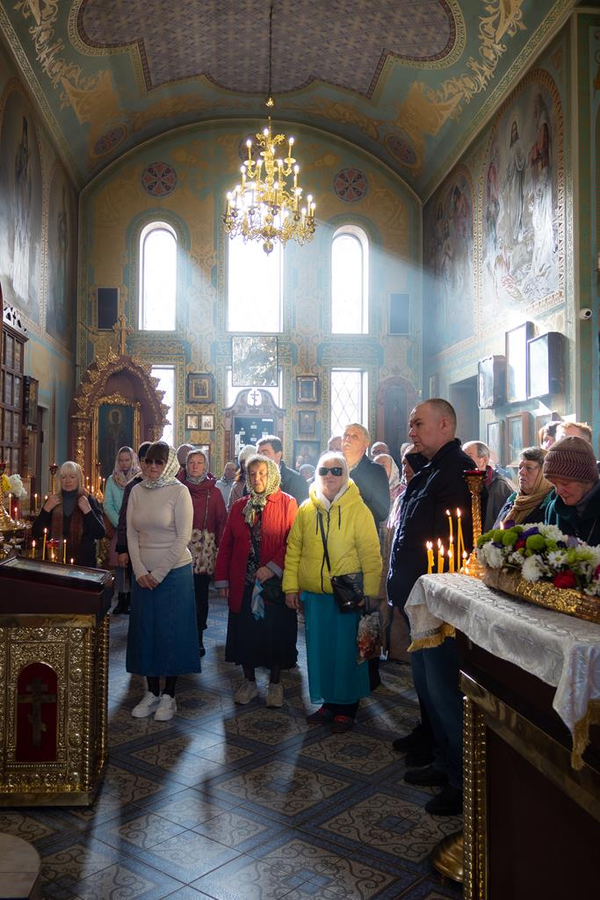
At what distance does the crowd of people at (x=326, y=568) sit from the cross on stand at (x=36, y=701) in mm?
1299

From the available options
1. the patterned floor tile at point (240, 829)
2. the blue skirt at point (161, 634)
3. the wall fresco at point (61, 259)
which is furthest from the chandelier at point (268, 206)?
the patterned floor tile at point (240, 829)

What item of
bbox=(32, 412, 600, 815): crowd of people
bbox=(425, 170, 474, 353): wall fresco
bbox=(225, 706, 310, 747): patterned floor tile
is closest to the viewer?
bbox=(32, 412, 600, 815): crowd of people

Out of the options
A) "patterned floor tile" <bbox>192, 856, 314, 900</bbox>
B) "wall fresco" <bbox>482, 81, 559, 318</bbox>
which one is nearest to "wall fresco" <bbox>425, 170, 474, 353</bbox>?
"wall fresco" <bbox>482, 81, 559, 318</bbox>

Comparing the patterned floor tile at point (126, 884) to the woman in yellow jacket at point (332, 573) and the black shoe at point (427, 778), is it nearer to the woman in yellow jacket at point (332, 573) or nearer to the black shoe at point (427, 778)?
the black shoe at point (427, 778)

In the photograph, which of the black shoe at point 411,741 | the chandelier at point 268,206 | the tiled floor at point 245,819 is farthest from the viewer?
the chandelier at point 268,206

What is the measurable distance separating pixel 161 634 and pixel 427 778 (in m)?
1.96

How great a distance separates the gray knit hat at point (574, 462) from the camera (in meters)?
3.08

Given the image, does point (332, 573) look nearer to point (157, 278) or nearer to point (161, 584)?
point (161, 584)

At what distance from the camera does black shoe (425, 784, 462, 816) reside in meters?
3.70

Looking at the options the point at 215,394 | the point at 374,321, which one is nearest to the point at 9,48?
the point at 215,394

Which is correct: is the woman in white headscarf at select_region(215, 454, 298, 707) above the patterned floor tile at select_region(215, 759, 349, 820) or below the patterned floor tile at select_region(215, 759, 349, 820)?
above

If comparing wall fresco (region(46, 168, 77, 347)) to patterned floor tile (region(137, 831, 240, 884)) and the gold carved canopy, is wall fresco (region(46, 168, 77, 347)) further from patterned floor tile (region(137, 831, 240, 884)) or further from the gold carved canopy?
patterned floor tile (region(137, 831, 240, 884))

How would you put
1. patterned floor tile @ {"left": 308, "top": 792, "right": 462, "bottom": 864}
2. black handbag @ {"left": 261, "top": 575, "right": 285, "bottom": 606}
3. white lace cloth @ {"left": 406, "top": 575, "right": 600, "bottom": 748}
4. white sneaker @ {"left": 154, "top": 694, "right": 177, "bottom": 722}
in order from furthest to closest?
black handbag @ {"left": 261, "top": 575, "right": 285, "bottom": 606}
white sneaker @ {"left": 154, "top": 694, "right": 177, "bottom": 722}
patterned floor tile @ {"left": 308, "top": 792, "right": 462, "bottom": 864}
white lace cloth @ {"left": 406, "top": 575, "right": 600, "bottom": 748}

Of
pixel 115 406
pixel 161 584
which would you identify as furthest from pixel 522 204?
pixel 161 584
